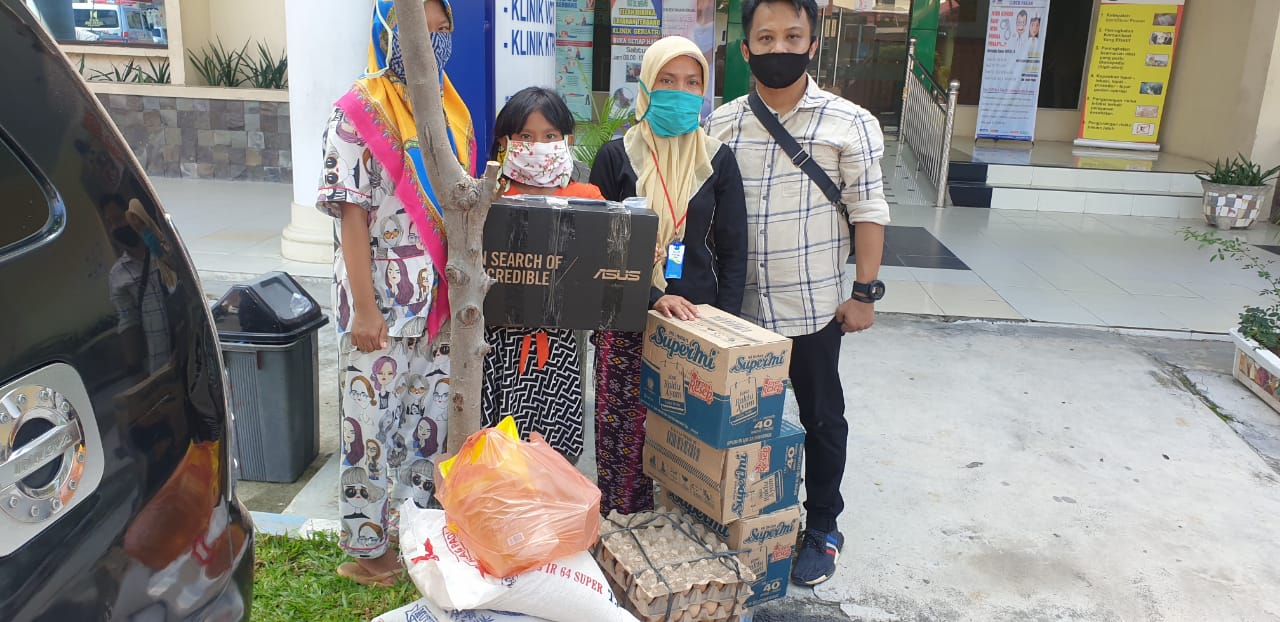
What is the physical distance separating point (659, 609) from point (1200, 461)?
297 cm

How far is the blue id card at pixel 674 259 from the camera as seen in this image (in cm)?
258

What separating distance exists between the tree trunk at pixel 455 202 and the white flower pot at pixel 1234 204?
9.37m

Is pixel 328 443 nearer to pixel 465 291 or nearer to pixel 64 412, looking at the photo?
pixel 465 291

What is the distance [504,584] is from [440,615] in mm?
174

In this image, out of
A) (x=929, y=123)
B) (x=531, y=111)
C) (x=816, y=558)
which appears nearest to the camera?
(x=531, y=111)

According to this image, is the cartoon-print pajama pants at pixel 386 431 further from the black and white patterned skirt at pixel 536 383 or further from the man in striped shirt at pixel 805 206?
the man in striped shirt at pixel 805 206

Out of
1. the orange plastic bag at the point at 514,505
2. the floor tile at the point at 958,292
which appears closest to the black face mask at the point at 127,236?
the orange plastic bag at the point at 514,505

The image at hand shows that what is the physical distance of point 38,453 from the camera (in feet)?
3.32

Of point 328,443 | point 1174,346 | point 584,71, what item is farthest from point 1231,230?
point 328,443

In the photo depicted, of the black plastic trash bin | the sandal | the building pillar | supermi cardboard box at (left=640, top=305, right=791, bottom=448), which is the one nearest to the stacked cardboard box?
supermi cardboard box at (left=640, top=305, right=791, bottom=448)

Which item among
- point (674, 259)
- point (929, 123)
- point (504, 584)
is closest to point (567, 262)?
point (674, 259)

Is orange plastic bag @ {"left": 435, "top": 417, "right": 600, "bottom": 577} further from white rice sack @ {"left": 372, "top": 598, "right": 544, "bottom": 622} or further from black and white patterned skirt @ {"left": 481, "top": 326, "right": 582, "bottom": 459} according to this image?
black and white patterned skirt @ {"left": 481, "top": 326, "right": 582, "bottom": 459}

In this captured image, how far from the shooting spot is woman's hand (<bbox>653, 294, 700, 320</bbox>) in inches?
100

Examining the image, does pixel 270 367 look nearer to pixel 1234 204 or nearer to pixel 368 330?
pixel 368 330
